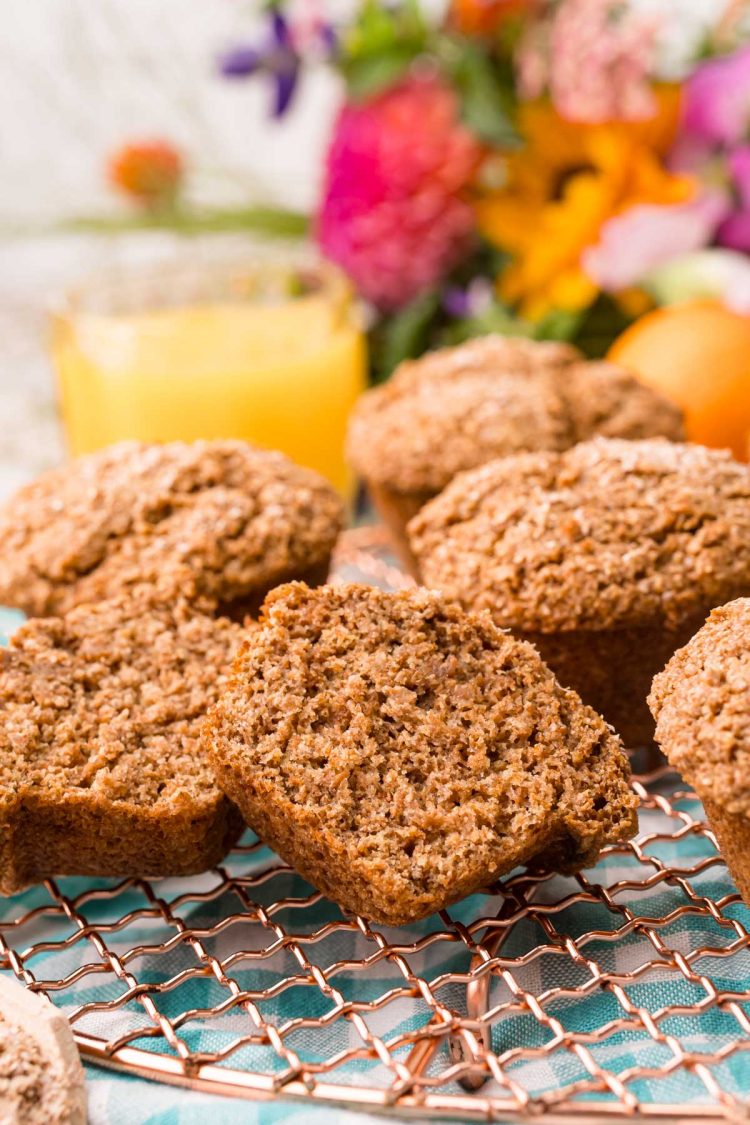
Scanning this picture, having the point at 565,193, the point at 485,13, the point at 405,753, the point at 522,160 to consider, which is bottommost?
the point at 405,753

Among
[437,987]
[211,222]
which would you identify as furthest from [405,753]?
[211,222]

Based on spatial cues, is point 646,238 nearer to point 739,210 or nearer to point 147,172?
point 739,210

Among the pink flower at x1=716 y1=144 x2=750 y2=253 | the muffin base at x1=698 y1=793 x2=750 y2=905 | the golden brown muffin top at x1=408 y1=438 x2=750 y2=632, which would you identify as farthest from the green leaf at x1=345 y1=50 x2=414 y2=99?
the muffin base at x1=698 y1=793 x2=750 y2=905

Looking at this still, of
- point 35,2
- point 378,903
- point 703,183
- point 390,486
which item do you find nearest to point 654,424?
point 390,486

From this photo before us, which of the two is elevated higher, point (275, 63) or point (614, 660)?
point (275, 63)

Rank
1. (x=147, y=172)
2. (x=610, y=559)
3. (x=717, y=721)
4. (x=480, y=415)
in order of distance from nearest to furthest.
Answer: (x=717, y=721), (x=610, y=559), (x=480, y=415), (x=147, y=172)

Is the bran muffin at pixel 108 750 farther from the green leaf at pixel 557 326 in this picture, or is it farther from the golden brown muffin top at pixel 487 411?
the green leaf at pixel 557 326

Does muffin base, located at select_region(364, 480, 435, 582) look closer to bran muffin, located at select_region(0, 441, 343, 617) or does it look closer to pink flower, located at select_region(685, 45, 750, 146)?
bran muffin, located at select_region(0, 441, 343, 617)
